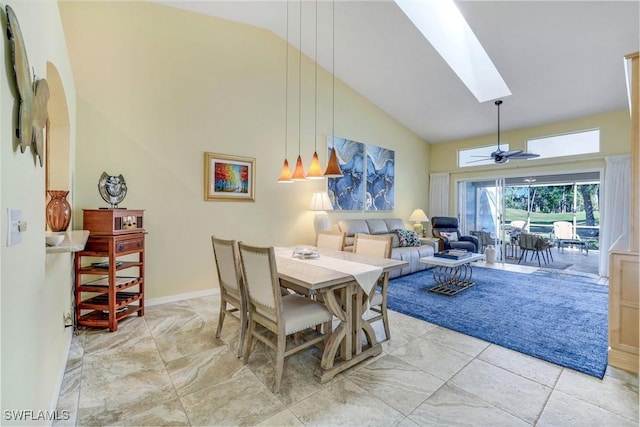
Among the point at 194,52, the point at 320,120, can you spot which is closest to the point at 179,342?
the point at 194,52

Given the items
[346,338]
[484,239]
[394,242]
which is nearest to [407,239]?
[394,242]

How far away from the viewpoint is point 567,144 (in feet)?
18.0

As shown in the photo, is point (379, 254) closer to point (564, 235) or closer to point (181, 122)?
point (181, 122)

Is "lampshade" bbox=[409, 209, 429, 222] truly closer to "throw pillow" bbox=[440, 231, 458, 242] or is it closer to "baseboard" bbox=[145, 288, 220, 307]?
"throw pillow" bbox=[440, 231, 458, 242]

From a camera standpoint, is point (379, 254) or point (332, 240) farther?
point (332, 240)

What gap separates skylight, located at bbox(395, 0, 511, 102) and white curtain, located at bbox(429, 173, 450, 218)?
2370 mm

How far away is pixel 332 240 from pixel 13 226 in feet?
9.21

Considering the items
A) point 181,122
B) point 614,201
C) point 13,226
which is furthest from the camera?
point 614,201

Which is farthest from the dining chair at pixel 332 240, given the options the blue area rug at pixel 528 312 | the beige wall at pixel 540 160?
the beige wall at pixel 540 160

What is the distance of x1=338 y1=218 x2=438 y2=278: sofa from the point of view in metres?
4.97

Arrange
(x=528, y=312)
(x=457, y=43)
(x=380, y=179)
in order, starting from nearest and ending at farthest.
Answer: (x=528, y=312)
(x=457, y=43)
(x=380, y=179)

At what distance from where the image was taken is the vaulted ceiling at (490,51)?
3.33 m

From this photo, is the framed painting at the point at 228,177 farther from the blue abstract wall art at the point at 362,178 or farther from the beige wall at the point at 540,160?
the beige wall at the point at 540,160

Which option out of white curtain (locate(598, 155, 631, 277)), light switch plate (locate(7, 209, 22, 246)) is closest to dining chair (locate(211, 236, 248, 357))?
light switch plate (locate(7, 209, 22, 246))
